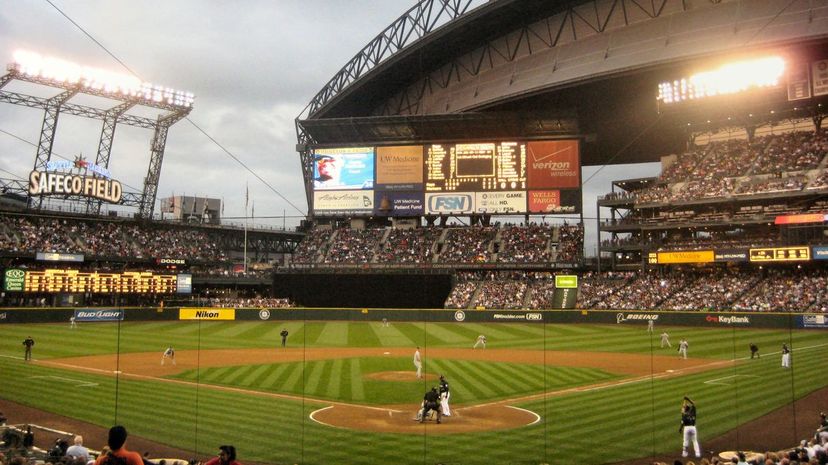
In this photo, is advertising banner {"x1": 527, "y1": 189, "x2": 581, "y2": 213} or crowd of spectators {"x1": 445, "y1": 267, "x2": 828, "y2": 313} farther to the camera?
advertising banner {"x1": 527, "y1": 189, "x2": 581, "y2": 213}

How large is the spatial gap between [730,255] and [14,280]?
67555 mm

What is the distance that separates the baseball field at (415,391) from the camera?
17781mm

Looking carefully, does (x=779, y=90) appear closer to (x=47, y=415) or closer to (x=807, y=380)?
(x=807, y=380)

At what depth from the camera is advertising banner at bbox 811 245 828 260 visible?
165 ft

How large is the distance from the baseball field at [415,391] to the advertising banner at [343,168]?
3075 centimetres

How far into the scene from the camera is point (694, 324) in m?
50.2

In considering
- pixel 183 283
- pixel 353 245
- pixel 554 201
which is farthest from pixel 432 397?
pixel 183 283

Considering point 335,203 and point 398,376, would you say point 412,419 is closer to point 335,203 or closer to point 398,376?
point 398,376

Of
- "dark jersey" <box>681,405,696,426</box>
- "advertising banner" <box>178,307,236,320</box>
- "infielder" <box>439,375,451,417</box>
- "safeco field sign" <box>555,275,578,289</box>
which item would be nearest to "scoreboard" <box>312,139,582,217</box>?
"safeco field sign" <box>555,275,578,289</box>

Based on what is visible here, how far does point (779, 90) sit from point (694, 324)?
25095 millimetres

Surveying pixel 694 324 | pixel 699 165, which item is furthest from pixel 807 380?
pixel 699 165

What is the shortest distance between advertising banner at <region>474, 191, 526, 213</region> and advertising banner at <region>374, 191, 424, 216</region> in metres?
7.07

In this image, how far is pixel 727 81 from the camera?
5628 cm

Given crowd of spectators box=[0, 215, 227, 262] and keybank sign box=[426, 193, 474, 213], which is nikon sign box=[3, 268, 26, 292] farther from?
keybank sign box=[426, 193, 474, 213]
